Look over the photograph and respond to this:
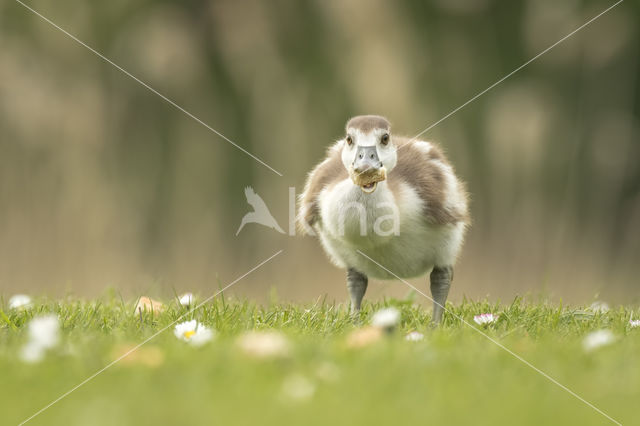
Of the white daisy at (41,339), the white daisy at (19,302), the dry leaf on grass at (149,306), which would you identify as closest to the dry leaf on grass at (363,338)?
the white daisy at (41,339)

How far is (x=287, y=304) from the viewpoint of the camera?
4293 mm

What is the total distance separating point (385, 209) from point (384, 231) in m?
0.11

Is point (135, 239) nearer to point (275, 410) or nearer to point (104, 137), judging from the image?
point (104, 137)

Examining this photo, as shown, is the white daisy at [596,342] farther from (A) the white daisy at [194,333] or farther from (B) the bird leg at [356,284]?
(B) the bird leg at [356,284]

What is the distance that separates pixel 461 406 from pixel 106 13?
5714 mm

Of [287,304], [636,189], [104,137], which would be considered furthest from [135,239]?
[636,189]

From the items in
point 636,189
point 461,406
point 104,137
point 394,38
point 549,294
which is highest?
point 394,38

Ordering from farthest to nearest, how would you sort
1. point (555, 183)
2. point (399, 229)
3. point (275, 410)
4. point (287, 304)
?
point (555, 183)
point (287, 304)
point (399, 229)
point (275, 410)

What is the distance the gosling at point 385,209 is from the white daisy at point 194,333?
3.10 feet

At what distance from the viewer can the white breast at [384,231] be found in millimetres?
3736

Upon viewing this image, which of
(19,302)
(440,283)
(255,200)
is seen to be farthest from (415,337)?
(255,200)

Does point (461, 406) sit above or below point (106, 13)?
below

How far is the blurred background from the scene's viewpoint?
604 centimetres

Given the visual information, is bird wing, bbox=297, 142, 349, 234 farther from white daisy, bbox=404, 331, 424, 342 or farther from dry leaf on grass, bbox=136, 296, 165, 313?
white daisy, bbox=404, 331, 424, 342
